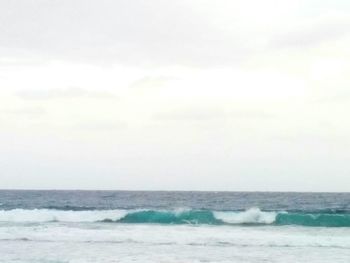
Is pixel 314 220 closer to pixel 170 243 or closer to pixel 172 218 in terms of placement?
pixel 172 218

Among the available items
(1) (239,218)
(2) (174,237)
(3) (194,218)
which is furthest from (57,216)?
(2) (174,237)

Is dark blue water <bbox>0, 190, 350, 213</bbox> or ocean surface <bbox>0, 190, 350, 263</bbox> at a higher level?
dark blue water <bbox>0, 190, 350, 213</bbox>

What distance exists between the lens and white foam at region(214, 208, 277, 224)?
2894cm

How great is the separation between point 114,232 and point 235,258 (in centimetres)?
803

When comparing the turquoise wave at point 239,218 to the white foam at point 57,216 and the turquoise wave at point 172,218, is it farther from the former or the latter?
the white foam at point 57,216

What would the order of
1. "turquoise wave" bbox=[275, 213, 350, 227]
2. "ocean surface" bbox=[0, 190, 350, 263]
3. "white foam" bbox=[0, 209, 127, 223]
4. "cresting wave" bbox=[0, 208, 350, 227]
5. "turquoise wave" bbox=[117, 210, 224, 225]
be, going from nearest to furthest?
"ocean surface" bbox=[0, 190, 350, 263]
"turquoise wave" bbox=[275, 213, 350, 227]
"cresting wave" bbox=[0, 208, 350, 227]
"turquoise wave" bbox=[117, 210, 224, 225]
"white foam" bbox=[0, 209, 127, 223]

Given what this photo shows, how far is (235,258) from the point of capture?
16500 mm

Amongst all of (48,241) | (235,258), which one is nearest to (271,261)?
(235,258)

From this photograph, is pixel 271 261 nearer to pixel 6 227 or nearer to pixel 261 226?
pixel 261 226

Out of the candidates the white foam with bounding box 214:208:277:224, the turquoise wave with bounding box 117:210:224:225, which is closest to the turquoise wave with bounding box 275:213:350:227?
the white foam with bounding box 214:208:277:224

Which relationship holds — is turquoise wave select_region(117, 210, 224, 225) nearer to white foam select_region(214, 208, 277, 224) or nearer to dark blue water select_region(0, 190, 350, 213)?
white foam select_region(214, 208, 277, 224)

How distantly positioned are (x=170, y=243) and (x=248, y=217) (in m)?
10.8

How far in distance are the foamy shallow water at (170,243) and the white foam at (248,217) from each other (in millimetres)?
2857

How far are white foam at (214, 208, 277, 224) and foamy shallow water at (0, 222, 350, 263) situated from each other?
2857mm
